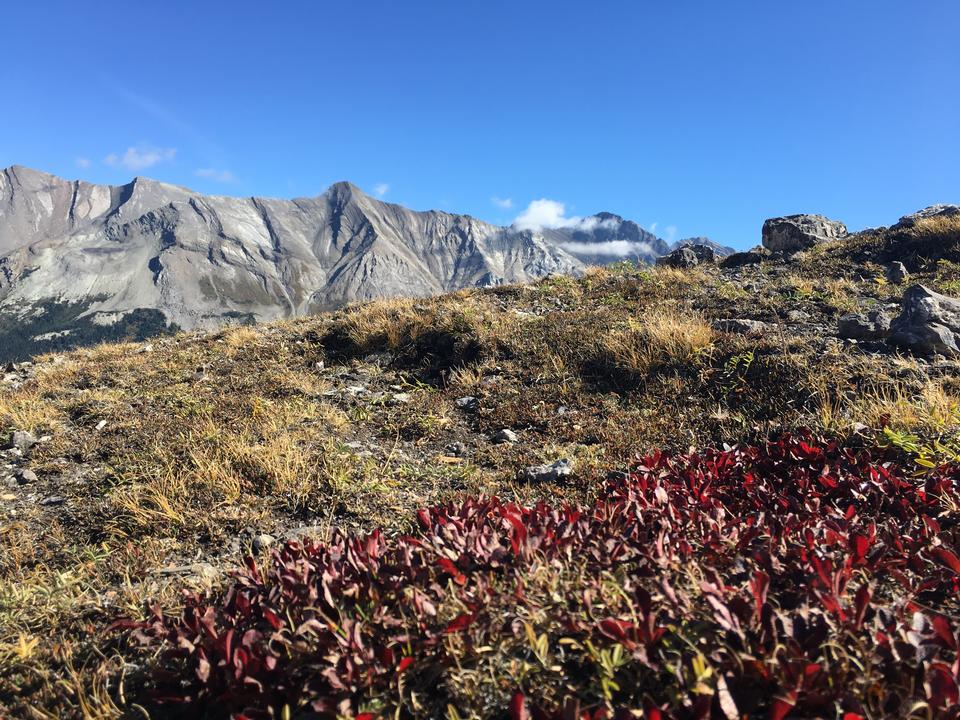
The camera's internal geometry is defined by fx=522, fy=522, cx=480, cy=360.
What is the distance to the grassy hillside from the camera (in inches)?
162

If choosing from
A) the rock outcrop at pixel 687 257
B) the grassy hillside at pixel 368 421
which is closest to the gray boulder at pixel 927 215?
the grassy hillside at pixel 368 421

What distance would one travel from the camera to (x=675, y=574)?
2750 millimetres

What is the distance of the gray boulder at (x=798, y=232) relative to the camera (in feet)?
61.6

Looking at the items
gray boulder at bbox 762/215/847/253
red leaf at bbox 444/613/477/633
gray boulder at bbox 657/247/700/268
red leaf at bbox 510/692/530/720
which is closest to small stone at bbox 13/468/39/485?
red leaf at bbox 444/613/477/633

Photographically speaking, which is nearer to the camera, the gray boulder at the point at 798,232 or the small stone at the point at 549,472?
the small stone at the point at 549,472

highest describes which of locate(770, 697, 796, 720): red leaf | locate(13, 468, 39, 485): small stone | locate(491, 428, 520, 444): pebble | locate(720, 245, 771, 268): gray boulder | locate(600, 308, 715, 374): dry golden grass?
locate(720, 245, 771, 268): gray boulder

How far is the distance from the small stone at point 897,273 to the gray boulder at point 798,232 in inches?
197

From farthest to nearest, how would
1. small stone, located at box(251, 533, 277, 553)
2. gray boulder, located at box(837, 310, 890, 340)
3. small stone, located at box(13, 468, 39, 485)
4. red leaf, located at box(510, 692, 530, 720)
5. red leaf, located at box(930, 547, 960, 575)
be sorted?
gray boulder, located at box(837, 310, 890, 340)
small stone, located at box(13, 468, 39, 485)
small stone, located at box(251, 533, 277, 553)
red leaf, located at box(930, 547, 960, 575)
red leaf, located at box(510, 692, 530, 720)

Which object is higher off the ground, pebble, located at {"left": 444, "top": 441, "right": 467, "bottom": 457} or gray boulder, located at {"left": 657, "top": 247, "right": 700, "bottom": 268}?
gray boulder, located at {"left": 657, "top": 247, "right": 700, "bottom": 268}

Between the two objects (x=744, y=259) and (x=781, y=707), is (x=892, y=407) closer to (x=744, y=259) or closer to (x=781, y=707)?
(x=781, y=707)

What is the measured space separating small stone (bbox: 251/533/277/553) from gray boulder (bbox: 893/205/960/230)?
20224mm

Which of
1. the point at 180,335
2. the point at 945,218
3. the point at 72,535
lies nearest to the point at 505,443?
the point at 72,535

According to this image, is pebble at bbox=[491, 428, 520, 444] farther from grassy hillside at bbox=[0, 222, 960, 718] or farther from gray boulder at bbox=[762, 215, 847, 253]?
gray boulder at bbox=[762, 215, 847, 253]

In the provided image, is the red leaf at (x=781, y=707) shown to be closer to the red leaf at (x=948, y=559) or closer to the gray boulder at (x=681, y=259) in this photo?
the red leaf at (x=948, y=559)
